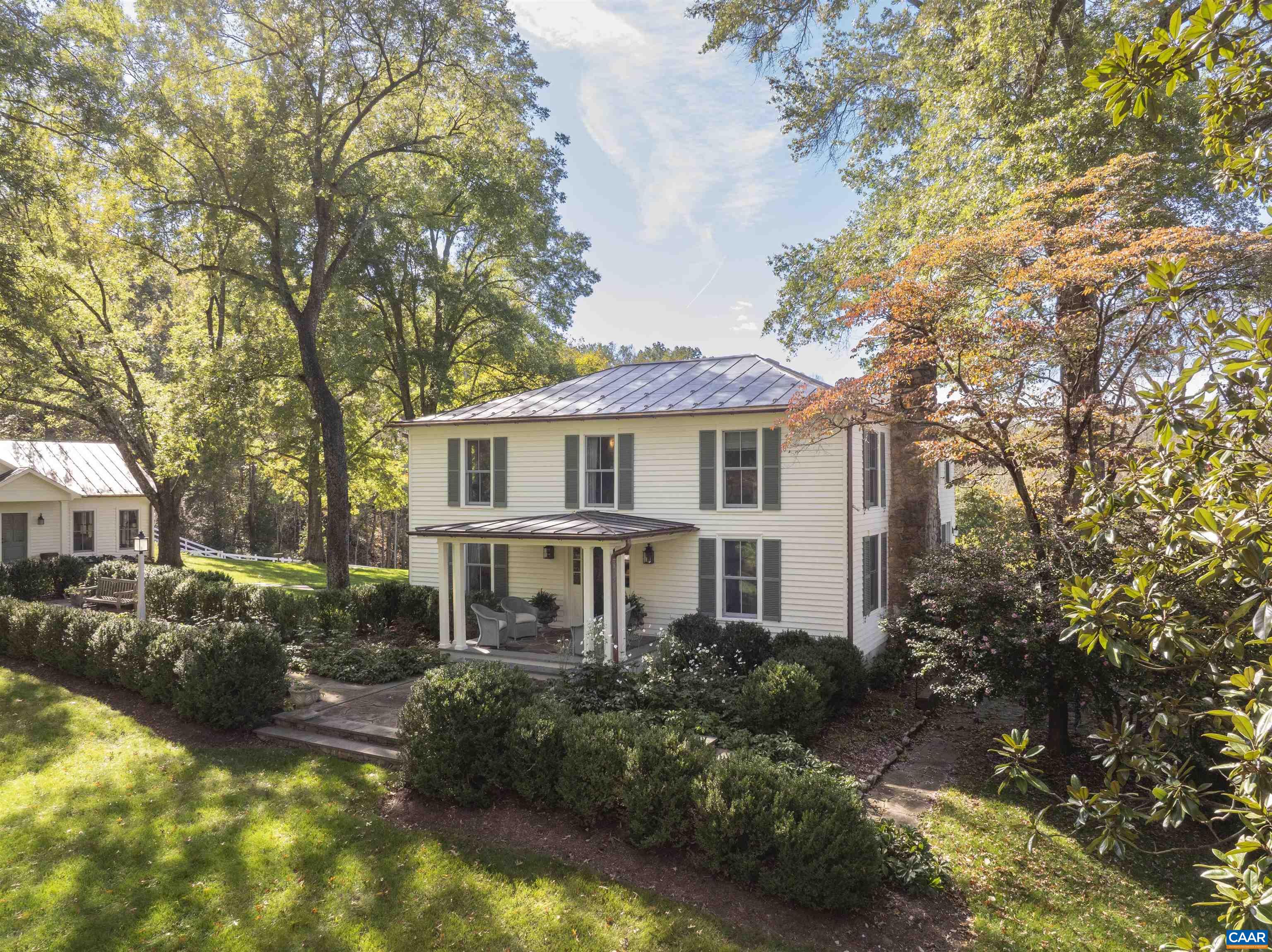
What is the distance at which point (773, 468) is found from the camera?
1266cm

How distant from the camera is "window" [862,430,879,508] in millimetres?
13516

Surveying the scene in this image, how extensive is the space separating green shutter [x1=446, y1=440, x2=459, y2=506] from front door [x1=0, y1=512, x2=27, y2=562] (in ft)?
52.4

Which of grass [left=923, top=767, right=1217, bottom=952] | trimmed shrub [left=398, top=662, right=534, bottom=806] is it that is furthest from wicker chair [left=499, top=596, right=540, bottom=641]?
grass [left=923, top=767, right=1217, bottom=952]

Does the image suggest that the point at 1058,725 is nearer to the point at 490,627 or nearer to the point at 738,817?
the point at 738,817

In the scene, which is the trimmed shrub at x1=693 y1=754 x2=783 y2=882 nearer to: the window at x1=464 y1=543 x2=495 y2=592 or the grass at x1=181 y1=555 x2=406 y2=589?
the window at x1=464 y1=543 x2=495 y2=592

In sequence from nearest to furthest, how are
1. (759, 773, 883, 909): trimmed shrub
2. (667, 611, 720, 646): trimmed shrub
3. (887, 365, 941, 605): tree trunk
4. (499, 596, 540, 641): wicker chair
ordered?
(759, 773, 883, 909): trimmed shrub
(667, 611, 720, 646): trimmed shrub
(499, 596, 540, 641): wicker chair
(887, 365, 941, 605): tree trunk

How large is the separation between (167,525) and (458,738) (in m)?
19.7

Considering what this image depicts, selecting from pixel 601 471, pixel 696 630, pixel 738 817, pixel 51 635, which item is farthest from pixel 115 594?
pixel 738 817

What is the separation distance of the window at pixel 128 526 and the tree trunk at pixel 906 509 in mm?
25581

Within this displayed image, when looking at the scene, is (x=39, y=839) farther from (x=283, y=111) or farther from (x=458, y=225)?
(x=458, y=225)

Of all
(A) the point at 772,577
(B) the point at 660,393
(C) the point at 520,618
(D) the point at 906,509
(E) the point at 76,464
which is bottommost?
(C) the point at 520,618

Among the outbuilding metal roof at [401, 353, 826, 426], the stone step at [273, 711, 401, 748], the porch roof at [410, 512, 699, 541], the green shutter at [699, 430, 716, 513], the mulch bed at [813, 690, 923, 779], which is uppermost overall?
the outbuilding metal roof at [401, 353, 826, 426]

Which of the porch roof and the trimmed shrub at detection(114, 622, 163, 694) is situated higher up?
the porch roof

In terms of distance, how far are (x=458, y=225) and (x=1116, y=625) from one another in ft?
79.7
